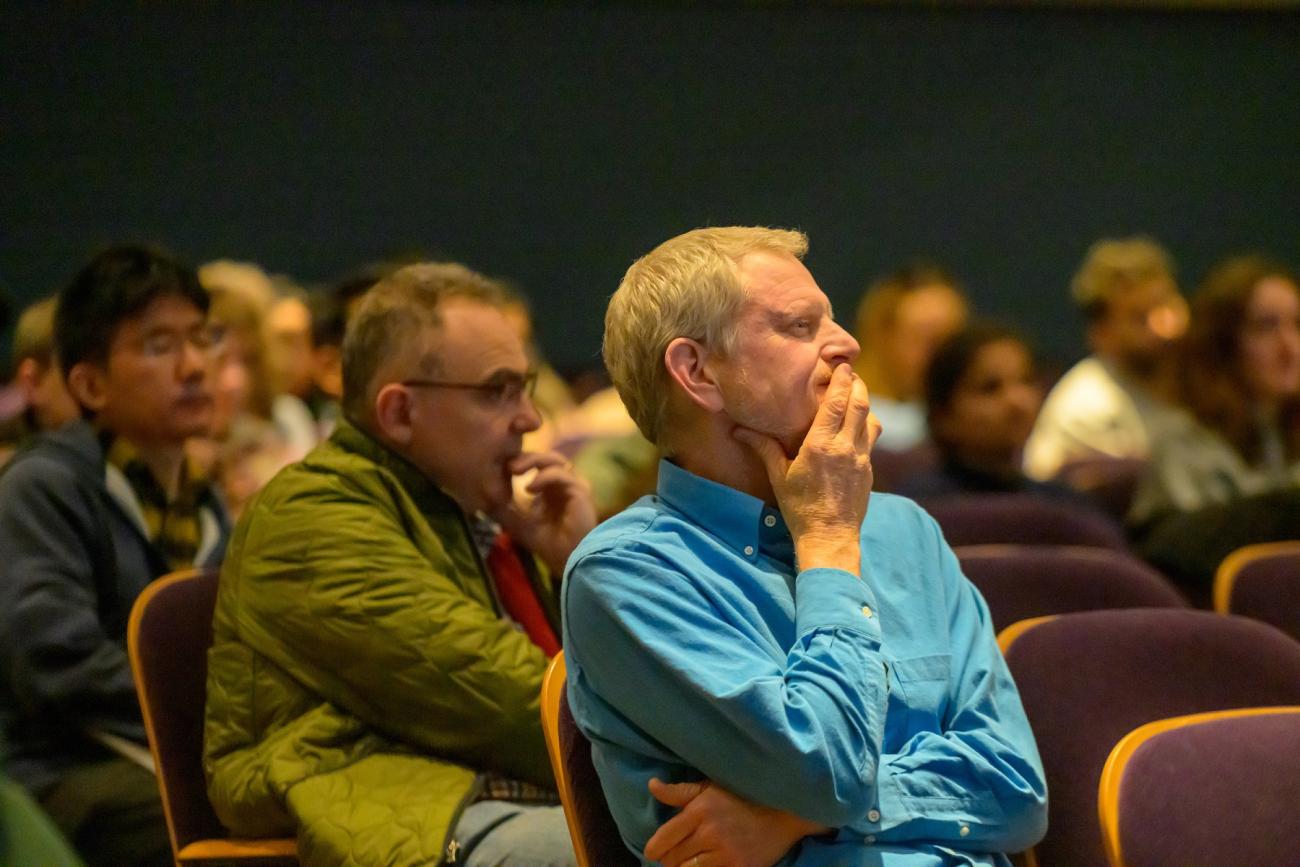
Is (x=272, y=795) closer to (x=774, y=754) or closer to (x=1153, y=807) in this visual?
(x=774, y=754)

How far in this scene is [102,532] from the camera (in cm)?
250

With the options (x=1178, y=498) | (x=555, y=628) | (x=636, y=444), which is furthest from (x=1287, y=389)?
(x=555, y=628)

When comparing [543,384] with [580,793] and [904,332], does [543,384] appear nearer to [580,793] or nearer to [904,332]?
[904,332]

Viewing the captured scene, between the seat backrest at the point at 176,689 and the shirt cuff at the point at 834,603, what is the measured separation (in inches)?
42.4

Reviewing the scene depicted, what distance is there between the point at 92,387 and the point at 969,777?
5.71 ft

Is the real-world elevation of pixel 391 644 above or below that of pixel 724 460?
below

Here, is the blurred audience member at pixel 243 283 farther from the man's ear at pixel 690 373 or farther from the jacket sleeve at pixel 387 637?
the man's ear at pixel 690 373

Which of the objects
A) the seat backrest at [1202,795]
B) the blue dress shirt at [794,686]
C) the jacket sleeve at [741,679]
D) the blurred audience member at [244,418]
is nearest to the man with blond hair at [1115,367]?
the blurred audience member at [244,418]

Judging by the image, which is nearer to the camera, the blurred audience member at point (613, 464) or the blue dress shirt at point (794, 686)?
the blue dress shirt at point (794, 686)

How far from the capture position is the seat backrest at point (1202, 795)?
5.53ft

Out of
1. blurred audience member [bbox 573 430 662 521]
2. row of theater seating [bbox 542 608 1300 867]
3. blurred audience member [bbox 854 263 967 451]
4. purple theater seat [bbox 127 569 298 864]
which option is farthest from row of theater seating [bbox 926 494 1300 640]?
blurred audience member [bbox 854 263 967 451]

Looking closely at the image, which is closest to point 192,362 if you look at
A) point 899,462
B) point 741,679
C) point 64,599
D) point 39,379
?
point 64,599

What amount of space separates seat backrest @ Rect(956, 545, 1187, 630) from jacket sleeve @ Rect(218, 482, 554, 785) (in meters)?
0.82

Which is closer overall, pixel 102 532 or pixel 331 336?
pixel 102 532
